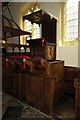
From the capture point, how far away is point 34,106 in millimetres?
3219

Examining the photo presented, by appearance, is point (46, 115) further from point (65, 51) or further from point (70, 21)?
point (70, 21)

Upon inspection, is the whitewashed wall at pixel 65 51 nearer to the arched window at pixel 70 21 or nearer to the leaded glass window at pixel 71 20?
the arched window at pixel 70 21

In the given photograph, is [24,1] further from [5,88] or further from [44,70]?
[44,70]

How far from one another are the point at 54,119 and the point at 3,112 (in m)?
1.11

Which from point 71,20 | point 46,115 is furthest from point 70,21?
point 46,115

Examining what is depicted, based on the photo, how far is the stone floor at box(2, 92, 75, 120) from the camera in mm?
2763

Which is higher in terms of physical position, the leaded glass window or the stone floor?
the leaded glass window

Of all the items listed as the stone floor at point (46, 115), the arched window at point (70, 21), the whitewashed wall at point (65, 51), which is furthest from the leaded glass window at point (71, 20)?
the stone floor at point (46, 115)

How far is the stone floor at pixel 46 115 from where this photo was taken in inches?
109

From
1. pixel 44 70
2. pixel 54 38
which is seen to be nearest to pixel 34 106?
pixel 44 70

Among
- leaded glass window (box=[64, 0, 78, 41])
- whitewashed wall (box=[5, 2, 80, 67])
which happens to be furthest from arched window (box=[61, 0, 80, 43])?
whitewashed wall (box=[5, 2, 80, 67])

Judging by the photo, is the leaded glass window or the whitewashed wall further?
the leaded glass window

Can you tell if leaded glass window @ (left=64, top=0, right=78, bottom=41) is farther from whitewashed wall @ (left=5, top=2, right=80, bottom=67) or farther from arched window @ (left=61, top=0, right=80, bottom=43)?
whitewashed wall @ (left=5, top=2, right=80, bottom=67)

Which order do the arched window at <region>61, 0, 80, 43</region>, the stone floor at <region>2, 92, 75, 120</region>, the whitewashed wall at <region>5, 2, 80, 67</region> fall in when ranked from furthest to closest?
the arched window at <region>61, 0, 80, 43</region> < the whitewashed wall at <region>5, 2, 80, 67</region> < the stone floor at <region>2, 92, 75, 120</region>
